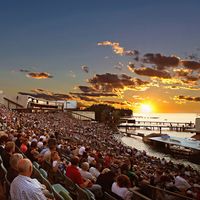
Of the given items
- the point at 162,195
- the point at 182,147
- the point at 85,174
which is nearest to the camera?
the point at 162,195

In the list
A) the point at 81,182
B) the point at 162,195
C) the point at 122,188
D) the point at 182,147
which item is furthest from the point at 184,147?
the point at 122,188

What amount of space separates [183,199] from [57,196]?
385cm

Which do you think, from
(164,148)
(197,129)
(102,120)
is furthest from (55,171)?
(102,120)

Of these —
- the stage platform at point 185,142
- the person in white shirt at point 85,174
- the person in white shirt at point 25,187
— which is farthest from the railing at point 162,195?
the stage platform at point 185,142

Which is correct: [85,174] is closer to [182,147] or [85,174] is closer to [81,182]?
[81,182]

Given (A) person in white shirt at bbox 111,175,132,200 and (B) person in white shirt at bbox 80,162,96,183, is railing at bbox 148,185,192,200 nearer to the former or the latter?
(A) person in white shirt at bbox 111,175,132,200

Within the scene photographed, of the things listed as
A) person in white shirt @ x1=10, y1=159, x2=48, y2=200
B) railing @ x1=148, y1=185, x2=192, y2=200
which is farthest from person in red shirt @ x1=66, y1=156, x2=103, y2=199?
person in white shirt @ x1=10, y1=159, x2=48, y2=200

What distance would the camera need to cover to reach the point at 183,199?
786cm

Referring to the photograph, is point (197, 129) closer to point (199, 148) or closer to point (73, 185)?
point (199, 148)

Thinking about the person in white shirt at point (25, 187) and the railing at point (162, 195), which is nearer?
the person in white shirt at point (25, 187)

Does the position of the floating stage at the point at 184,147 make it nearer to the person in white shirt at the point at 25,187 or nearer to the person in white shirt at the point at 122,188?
the person in white shirt at the point at 122,188

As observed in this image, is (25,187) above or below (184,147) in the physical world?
above

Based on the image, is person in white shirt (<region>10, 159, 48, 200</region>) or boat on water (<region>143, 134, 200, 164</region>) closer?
person in white shirt (<region>10, 159, 48, 200</region>)

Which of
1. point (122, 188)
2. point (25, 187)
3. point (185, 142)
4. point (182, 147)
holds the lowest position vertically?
point (182, 147)
